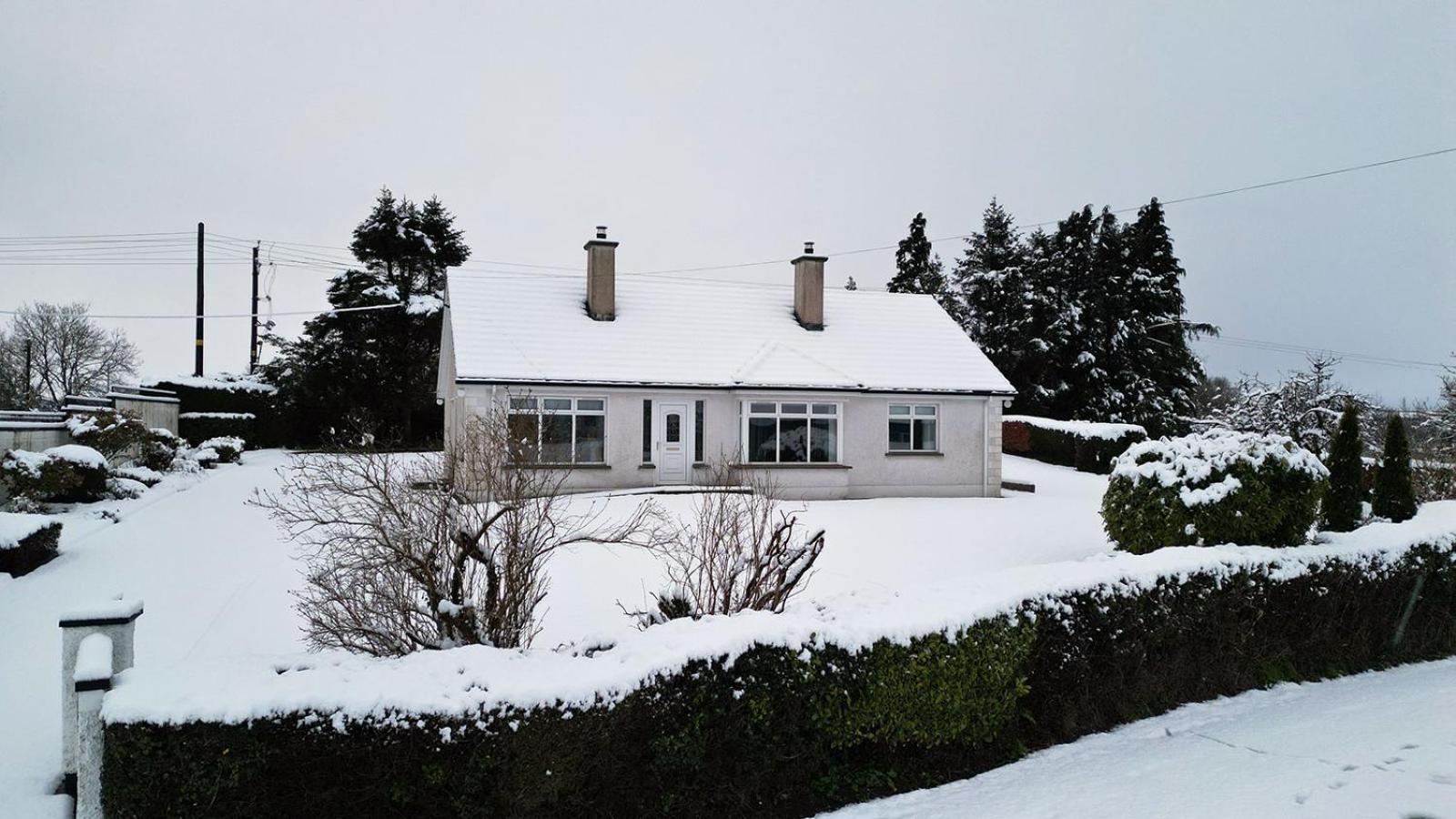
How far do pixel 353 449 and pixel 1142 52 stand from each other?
16.1 m

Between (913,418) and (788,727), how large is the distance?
1711 cm

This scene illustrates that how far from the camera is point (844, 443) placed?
2142 cm

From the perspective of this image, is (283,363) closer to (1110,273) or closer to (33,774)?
(33,774)

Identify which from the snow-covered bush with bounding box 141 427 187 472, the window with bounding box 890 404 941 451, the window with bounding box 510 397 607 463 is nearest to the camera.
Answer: the window with bounding box 510 397 607 463

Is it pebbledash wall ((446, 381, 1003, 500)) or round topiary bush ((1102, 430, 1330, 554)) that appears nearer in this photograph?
round topiary bush ((1102, 430, 1330, 554))

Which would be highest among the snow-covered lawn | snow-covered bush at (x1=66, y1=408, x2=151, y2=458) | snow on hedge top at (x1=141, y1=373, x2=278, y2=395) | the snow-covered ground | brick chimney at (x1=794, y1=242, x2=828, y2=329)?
brick chimney at (x1=794, y1=242, x2=828, y2=329)

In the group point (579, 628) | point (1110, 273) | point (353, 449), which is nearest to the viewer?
point (353, 449)

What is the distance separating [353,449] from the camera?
23.5ft

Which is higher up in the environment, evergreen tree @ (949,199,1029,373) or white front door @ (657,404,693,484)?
evergreen tree @ (949,199,1029,373)

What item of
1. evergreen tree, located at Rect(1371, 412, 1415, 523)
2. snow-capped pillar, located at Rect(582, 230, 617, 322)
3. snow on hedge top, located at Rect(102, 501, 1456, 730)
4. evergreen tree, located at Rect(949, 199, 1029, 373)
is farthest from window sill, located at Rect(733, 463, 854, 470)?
evergreen tree, located at Rect(949, 199, 1029, 373)

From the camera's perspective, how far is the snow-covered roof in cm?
2011

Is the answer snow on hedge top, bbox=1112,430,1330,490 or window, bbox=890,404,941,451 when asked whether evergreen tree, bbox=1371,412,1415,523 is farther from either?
window, bbox=890,404,941,451

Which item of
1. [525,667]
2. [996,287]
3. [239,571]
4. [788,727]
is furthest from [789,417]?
[996,287]

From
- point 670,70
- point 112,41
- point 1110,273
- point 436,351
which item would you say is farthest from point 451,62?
point 1110,273
